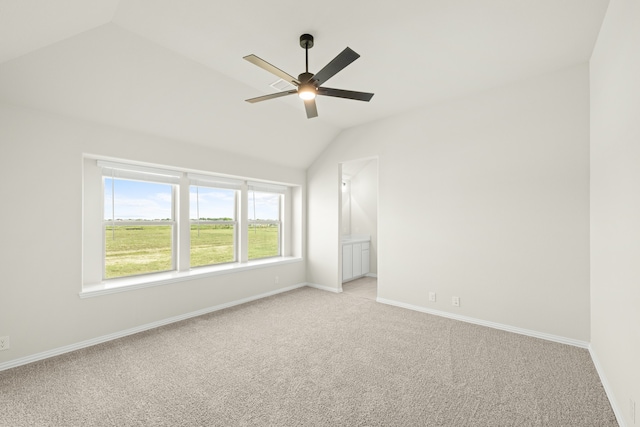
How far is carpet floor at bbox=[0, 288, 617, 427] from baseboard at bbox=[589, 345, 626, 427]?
0.04 metres

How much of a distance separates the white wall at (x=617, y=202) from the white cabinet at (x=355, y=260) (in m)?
3.75

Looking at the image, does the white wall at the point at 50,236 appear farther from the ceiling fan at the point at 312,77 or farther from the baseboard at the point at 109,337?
the ceiling fan at the point at 312,77

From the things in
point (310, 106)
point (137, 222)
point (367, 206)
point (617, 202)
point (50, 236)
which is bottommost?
point (50, 236)

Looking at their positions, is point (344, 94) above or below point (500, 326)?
above

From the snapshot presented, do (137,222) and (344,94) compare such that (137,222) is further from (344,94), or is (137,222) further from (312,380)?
(344,94)

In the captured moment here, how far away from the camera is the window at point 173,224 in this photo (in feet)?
11.0

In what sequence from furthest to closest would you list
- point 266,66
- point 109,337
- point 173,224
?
point 173,224 → point 109,337 → point 266,66

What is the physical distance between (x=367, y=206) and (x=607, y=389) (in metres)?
5.07

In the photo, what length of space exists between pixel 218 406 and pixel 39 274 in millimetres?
2192

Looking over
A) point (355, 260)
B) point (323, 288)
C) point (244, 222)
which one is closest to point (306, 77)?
point (244, 222)

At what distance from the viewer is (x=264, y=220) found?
531 centimetres

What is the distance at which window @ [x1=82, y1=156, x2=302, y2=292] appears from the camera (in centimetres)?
335

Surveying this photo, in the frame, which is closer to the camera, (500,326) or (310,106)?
(310,106)

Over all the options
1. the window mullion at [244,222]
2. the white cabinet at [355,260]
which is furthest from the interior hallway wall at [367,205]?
the window mullion at [244,222]
